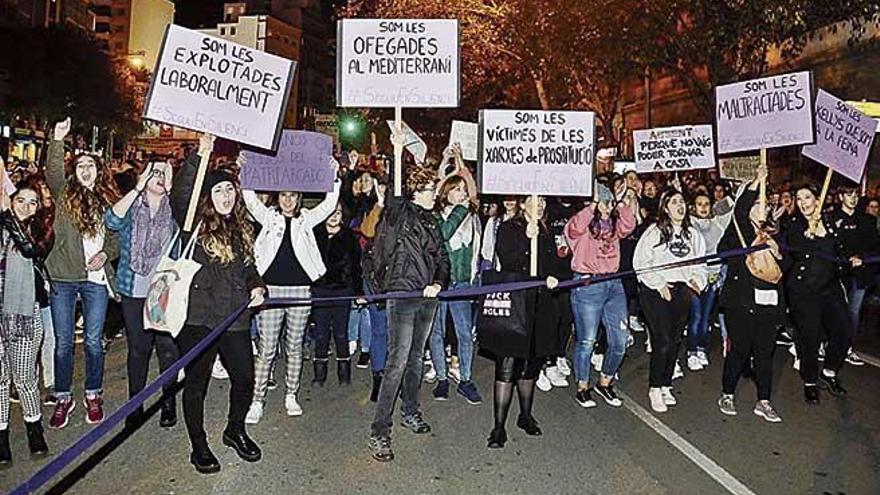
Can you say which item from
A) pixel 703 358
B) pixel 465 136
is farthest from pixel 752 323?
pixel 465 136

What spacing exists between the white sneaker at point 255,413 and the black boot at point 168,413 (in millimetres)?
553

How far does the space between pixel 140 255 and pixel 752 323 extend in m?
4.87

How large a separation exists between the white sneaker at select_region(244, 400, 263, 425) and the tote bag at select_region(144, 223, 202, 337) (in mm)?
1517

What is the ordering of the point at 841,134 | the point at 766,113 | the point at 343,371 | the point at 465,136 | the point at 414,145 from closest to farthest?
1. the point at 766,113
2. the point at 343,371
3. the point at 414,145
4. the point at 841,134
5. the point at 465,136

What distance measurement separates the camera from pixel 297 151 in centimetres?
775

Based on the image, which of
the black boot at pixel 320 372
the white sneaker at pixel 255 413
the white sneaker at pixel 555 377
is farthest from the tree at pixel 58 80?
the white sneaker at pixel 255 413

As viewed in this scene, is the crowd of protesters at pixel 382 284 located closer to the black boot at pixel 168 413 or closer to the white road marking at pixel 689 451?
the black boot at pixel 168 413

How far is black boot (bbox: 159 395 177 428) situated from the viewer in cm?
683

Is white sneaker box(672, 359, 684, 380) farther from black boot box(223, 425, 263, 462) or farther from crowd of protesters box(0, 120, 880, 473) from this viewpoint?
black boot box(223, 425, 263, 462)

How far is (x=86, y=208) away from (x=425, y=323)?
2669 mm

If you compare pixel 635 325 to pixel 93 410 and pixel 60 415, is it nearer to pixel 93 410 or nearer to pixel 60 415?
pixel 93 410

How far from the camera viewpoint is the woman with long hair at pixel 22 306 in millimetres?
5898

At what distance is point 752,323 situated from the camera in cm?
750

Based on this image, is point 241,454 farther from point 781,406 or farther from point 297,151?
point 781,406
